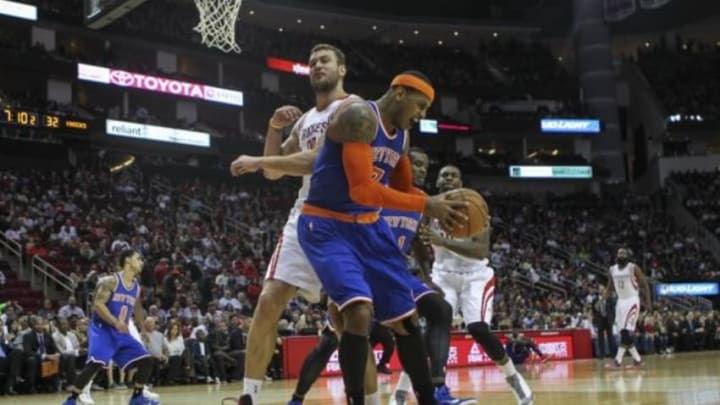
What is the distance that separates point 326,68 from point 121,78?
32.0 metres

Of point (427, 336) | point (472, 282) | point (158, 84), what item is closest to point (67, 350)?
point (472, 282)

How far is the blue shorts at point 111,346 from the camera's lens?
1020 cm

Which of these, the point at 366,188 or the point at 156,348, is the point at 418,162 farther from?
the point at 156,348

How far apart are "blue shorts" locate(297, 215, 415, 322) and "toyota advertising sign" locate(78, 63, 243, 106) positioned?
32162 millimetres

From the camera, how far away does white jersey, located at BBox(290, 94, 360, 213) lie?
20.1 ft

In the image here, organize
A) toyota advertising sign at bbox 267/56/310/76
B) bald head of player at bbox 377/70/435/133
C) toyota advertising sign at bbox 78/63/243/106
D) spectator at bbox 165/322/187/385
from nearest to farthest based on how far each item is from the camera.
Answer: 1. bald head of player at bbox 377/70/435/133
2. spectator at bbox 165/322/187/385
3. toyota advertising sign at bbox 78/63/243/106
4. toyota advertising sign at bbox 267/56/310/76

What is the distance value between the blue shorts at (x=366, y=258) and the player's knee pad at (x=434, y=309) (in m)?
1.49

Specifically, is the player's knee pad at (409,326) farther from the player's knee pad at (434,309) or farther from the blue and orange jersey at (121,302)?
the blue and orange jersey at (121,302)

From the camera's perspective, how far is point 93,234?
25.1 meters

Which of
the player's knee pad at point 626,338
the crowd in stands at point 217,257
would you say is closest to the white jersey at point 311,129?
the crowd in stands at point 217,257

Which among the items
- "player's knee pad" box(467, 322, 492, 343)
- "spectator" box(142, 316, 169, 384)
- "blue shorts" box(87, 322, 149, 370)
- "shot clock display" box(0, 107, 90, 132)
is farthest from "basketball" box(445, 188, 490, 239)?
"shot clock display" box(0, 107, 90, 132)

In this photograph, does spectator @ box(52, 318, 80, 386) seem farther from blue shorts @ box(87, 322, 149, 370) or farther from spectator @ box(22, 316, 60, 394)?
blue shorts @ box(87, 322, 149, 370)

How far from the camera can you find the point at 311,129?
6.23 meters

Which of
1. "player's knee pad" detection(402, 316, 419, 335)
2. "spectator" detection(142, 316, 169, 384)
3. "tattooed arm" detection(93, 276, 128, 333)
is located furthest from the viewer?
"spectator" detection(142, 316, 169, 384)
